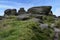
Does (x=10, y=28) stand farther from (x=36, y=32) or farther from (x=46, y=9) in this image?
(x=46, y=9)

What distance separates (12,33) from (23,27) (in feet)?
2.10

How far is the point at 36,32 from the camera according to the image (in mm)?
8133

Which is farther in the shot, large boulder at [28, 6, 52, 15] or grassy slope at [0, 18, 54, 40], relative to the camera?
large boulder at [28, 6, 52, 15]

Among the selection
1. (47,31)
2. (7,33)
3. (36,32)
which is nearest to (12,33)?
(7,33)

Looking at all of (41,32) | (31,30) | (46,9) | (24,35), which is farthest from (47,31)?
(46,9)

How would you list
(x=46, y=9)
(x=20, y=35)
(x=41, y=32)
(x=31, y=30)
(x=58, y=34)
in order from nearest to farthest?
(x=20, y=35)
(x=31, y=30)
(x=41, y=32)
(x=58, y=34)
(x=46, y=9)

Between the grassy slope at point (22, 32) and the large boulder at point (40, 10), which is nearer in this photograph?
the grassy slope at point (22, 32)

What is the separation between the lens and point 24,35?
23.3ft

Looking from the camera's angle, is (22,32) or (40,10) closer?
(22,32)

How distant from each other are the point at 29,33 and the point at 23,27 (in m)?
0.56

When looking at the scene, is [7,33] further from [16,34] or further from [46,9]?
[46,9]

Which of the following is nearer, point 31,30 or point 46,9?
point 31,30

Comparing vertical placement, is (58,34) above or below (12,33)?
below

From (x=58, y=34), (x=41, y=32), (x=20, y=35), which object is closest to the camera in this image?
(x=20, y=35)
